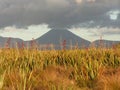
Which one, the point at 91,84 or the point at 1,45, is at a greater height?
the point at 1,45

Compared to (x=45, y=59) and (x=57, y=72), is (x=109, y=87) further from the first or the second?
(x=45, y=59)

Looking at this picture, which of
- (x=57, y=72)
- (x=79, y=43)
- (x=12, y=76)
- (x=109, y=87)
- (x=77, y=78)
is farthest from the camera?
(x=79, y=43)

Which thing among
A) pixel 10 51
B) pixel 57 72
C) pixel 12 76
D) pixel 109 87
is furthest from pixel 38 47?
pixel 109 87

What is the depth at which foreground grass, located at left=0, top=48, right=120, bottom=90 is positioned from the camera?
11.1 m

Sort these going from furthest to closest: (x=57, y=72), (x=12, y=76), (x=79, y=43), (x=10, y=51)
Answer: (x=79, y=43) → (x=10, y=51) → (x=57, y=72) → (x=12, y=76)

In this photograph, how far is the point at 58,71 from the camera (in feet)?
49.6

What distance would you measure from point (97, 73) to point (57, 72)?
68.9 inches

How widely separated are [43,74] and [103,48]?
25.0 feet

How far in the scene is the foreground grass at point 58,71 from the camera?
1107cm

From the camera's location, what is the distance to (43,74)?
1366 cm

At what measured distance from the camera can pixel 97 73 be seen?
44.7ft

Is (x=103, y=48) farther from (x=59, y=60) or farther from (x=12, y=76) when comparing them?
(x=12, y=76)

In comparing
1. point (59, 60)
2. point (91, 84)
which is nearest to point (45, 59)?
point (59, 60)

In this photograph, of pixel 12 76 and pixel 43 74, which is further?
pixel 43 74
